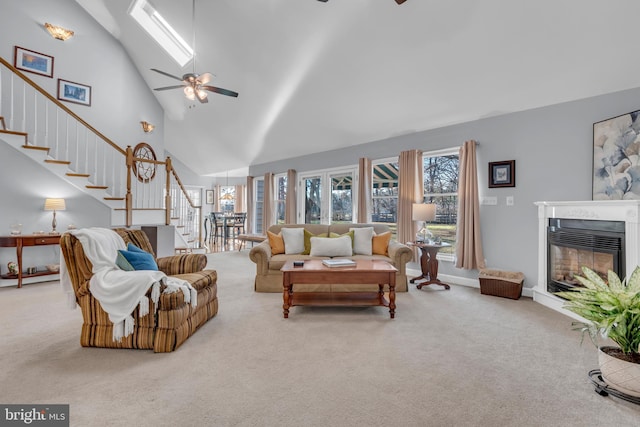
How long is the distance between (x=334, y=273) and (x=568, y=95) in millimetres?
3443

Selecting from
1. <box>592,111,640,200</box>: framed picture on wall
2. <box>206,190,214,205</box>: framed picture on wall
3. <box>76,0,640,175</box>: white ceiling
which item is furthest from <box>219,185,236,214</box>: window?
<box>592,111,640,200</box>: framed picture on wall

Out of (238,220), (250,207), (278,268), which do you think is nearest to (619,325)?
(278,268)

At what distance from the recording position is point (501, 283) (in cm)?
399

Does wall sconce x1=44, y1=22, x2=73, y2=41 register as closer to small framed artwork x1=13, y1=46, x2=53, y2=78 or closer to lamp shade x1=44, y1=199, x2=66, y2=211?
small framed artwork x1=13, y1=46, x2=53, y2=78

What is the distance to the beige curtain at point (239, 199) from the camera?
11562 mm

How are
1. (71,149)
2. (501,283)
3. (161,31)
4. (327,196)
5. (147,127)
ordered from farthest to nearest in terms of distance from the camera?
(327,196) → (147,127) → (161,31) → (71,149) → (501,283)

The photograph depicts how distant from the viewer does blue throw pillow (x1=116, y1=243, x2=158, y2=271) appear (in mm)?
2617

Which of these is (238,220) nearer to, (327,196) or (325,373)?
(327,196)

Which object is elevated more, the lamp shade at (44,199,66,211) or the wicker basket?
the lamp shade at (44,199,66,211)

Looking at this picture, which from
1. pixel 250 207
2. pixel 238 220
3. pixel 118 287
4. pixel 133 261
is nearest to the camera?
pixel 118 287

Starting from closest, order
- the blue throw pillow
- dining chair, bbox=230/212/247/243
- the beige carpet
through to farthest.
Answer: the beige carpet → the blue throw pillow → dining chair, bbox=230/212/247/243

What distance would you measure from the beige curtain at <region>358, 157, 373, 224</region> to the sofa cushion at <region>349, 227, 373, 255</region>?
1.24 meters

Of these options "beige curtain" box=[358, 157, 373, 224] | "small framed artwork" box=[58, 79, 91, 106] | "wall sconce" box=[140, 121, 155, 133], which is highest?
"small framed artwork" box=[58, 79, 91, 106]

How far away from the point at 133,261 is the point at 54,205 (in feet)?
10.4
